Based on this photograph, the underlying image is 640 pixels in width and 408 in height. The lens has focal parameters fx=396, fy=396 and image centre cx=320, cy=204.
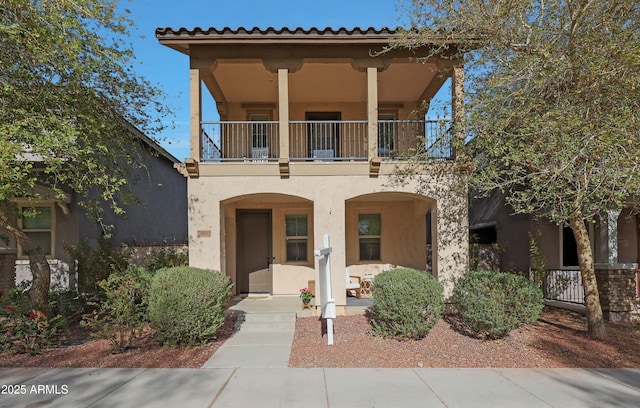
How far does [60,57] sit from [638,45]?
29.0 feet

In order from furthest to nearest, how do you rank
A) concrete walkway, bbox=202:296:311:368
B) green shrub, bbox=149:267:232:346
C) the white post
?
the white post → green shrub, bbox=149:267:232:346 → concrete walkway, bbox=202:296:311:368

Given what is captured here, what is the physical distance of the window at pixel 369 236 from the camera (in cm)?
→ 1130

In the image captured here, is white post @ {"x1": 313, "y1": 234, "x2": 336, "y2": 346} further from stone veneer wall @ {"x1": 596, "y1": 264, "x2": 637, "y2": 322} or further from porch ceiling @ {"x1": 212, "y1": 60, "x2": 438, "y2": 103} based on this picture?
stone veneer wall @ {"x1": 596, "y1": 264, "x2": 637, "y2": 322}

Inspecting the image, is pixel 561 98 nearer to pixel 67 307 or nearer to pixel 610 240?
pixel 610 240

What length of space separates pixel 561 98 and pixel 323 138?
648cm

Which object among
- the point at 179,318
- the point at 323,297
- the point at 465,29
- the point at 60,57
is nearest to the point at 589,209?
the point at 465,29

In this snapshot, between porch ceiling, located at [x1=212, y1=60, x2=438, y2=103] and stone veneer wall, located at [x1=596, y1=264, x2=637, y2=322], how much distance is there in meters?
6.01

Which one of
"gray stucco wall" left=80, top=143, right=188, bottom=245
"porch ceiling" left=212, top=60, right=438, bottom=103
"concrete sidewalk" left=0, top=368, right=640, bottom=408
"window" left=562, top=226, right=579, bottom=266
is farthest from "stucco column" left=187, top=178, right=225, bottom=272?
"window" left=562, top=226, right=579, bottom=266

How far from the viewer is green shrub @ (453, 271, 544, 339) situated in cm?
685

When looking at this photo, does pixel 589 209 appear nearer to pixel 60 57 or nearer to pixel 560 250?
pixel 560 250

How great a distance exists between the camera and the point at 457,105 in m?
7.93

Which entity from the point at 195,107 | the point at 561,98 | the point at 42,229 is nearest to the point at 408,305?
the point at 561,98

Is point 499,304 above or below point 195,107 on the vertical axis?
below

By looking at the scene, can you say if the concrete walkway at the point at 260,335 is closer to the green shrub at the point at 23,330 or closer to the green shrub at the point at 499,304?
the green shrub at the point at 23,330
